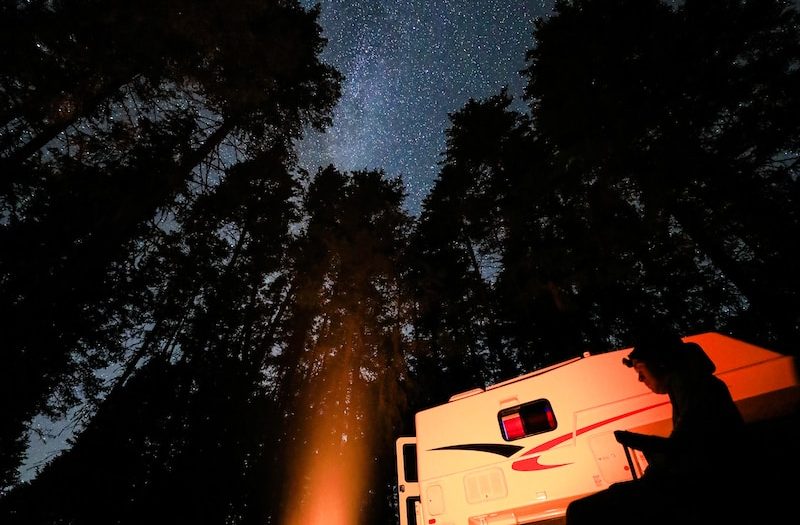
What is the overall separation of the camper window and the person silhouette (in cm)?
298

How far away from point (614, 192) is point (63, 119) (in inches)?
494

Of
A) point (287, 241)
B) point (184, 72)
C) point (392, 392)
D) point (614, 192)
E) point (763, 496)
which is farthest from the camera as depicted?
point (287, 241)

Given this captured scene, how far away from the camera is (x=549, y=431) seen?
5660 mm

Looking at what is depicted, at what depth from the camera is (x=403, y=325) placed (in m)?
13.9

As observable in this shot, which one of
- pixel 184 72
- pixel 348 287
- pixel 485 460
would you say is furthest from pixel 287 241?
pixel 485 460

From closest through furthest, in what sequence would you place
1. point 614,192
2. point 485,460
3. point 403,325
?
point 485,460 → point 614,192 → point 403,325

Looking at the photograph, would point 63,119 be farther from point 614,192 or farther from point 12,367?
point 614,192

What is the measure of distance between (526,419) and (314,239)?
36.9 feet

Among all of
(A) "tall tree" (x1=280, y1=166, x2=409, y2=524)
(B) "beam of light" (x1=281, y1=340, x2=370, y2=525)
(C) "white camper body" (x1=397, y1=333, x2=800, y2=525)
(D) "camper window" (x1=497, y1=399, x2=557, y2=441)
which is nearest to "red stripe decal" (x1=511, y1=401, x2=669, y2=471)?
(C) "white camper body" (x1=397, y1=333, x2=800, y2=525)

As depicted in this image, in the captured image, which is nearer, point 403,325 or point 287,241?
point 403,325

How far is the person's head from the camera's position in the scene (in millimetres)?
2564

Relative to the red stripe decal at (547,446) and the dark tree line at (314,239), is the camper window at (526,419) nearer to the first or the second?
the red stripe decal at (547,446)

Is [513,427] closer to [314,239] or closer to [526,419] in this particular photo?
[526,419]

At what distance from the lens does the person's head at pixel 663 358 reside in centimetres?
256
